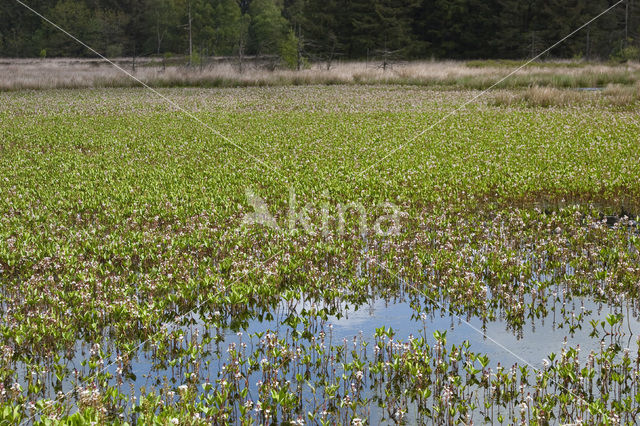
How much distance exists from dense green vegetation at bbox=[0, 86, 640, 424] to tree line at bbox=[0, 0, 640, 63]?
152 feet

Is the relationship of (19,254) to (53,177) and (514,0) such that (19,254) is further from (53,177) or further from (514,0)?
(514,0)

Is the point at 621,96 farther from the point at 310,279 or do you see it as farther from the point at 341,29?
the point at 341,29

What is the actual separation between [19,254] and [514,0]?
76226 mm

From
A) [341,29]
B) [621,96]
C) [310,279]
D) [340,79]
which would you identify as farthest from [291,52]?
[310,279]

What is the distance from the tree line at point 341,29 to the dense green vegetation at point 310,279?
1827 inches

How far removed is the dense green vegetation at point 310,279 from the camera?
582 centimetres

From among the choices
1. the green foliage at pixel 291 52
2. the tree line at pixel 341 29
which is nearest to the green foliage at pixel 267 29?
the tree line at pixel 341 29

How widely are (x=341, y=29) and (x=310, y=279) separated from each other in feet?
259

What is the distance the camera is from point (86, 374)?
634 centimetres

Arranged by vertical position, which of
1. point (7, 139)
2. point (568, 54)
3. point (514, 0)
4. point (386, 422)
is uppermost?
point (514, 0)

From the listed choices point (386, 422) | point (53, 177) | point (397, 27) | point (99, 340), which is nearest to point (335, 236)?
point (99, 340)

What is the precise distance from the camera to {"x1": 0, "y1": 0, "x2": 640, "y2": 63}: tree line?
7512 centimetres

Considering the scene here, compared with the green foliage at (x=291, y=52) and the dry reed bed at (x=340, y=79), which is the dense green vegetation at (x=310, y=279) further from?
the green foliage at (x=291, y=52)

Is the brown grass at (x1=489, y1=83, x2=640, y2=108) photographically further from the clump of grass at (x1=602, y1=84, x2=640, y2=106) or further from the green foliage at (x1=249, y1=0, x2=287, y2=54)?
the green foliage at (x1=249, y1=0, x2=287, y2=54)
